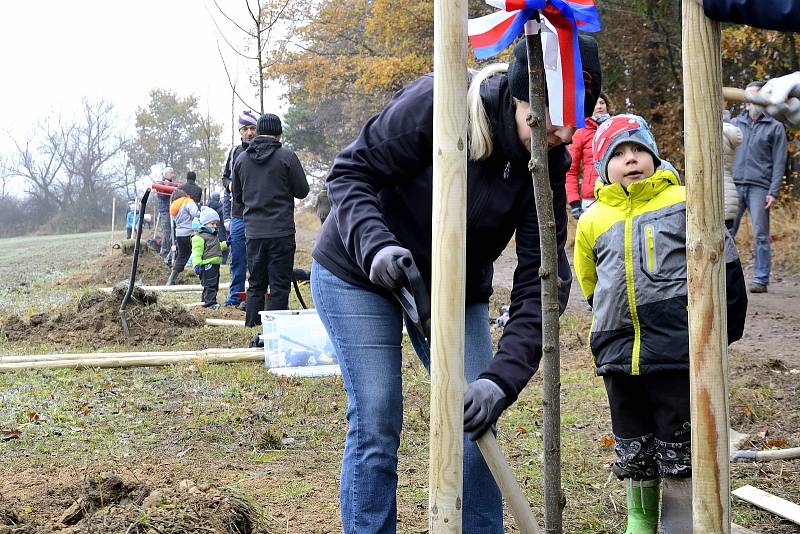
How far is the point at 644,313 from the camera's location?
3.27 m

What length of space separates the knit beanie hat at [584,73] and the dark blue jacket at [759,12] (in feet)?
1.72

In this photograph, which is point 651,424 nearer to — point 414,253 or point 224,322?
point 414,253

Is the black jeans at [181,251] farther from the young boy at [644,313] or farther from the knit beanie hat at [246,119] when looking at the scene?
the young boy at [644,313]

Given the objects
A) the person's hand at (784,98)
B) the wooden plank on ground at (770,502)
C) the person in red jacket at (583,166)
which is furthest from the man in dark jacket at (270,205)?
the person's hand at (784,98)

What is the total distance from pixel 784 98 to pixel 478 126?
2.77 ft

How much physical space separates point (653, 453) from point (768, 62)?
1149 cm

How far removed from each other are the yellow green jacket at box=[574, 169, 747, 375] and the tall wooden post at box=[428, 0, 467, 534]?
1372mm

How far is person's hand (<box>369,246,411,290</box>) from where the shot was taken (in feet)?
7.72

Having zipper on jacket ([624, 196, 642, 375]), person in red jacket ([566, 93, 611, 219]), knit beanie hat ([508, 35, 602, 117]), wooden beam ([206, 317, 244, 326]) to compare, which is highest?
person in red jacket ([566, 93, 611, 219])

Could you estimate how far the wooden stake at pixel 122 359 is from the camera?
722 cm

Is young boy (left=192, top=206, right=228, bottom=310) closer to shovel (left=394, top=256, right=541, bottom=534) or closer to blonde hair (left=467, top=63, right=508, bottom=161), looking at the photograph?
blonde hair (left=467, top=63, right=508, bottom=161)

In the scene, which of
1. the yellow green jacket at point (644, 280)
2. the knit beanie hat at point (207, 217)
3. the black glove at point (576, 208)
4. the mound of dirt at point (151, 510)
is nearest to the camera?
the mound of dirt at point (151, 510)

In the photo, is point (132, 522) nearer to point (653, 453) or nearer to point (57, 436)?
point (653, 453)

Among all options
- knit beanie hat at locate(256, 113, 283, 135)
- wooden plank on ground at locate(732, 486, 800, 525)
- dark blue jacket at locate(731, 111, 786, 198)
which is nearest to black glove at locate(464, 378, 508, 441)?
wooden plank on ground at locate(732, 486, 800, 525)
